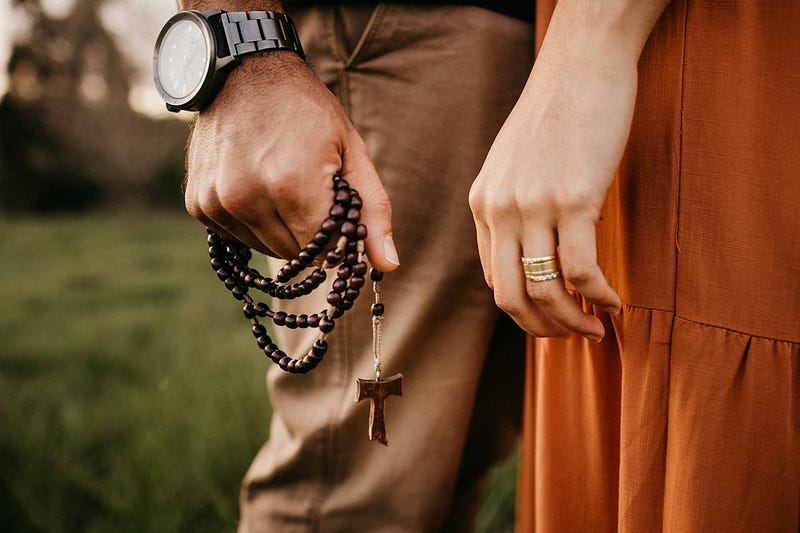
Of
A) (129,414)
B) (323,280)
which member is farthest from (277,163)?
(129,414)

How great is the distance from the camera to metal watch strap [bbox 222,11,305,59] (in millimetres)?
1054

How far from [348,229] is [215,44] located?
0.38m

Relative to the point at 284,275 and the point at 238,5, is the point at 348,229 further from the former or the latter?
the point at 238,5

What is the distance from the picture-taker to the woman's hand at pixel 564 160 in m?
0.81

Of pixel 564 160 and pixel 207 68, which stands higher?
pixel 207 68

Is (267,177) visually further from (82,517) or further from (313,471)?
(82,517)

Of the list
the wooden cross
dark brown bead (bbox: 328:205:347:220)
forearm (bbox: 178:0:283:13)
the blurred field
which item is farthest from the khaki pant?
the blurred field

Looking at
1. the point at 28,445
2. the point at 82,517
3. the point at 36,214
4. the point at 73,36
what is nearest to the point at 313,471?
the point at 82,517

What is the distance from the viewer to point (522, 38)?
122 centimetres

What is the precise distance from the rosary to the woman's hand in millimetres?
210

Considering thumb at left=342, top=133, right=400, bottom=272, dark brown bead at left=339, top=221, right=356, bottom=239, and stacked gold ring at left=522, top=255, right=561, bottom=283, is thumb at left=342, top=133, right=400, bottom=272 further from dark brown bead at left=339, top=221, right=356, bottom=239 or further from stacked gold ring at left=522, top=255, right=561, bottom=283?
stacked gold ring at left=522, top=255, right=561, bottom=283

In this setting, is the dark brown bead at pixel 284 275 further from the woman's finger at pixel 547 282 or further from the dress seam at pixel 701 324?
the dress seam at pixel 701 324

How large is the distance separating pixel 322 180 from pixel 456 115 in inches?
15.0

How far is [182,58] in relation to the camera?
3.64 ft
